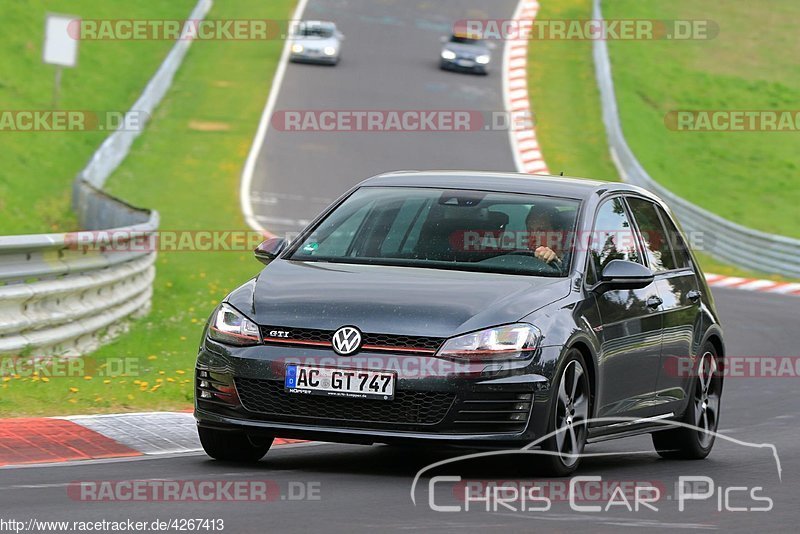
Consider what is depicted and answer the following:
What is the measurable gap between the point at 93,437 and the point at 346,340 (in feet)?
6.50

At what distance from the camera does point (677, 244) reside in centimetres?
1004

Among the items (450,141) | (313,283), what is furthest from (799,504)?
(450,141)

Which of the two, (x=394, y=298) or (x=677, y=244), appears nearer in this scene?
(x=394, y=298)

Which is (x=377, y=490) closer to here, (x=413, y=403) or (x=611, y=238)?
(x=413, y=403)

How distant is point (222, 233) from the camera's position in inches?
1035

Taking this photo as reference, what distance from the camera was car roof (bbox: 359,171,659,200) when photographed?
894cm

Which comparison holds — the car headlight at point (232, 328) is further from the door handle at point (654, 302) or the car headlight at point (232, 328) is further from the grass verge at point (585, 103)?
the grass verge at point (585, 103)

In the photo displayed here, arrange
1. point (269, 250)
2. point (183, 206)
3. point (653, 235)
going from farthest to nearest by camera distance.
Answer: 1. point (183, 206)
2. point (653, 235)
3. point (269, 250)

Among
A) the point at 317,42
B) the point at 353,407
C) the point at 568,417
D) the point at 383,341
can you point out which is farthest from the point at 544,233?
the point at 317,42

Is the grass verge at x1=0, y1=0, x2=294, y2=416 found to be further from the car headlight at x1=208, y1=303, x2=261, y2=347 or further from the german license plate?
the german license plate

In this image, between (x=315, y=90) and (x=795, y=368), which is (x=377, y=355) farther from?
(x=315, y=90)

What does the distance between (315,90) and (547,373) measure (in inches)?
1320

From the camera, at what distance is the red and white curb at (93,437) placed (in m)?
8.33

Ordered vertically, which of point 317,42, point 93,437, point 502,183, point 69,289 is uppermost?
point 502,183
